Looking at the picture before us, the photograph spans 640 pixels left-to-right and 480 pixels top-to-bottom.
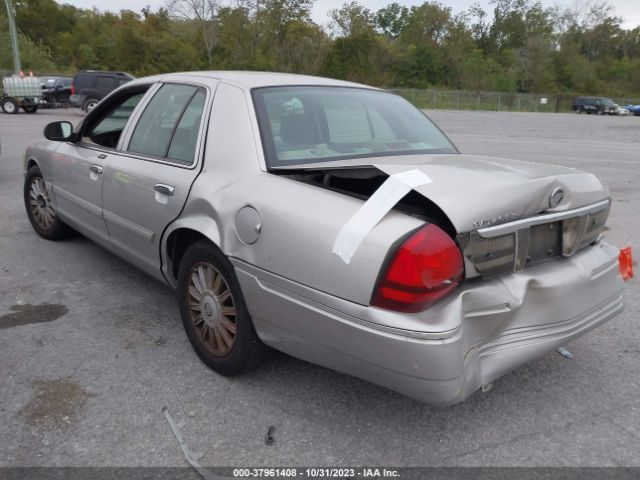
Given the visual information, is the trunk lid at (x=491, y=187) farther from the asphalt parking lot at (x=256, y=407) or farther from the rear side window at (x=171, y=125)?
the asphalt parking lot at (x=256, y=407)

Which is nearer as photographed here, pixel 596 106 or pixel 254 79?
pixel 254 79

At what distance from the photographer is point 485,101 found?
5466 centimetres

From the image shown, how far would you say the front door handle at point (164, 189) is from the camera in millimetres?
3102

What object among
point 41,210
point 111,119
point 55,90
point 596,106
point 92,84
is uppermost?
point 92,84

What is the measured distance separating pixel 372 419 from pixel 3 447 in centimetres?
161

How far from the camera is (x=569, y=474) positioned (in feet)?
7.38

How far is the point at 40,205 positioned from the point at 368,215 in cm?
417

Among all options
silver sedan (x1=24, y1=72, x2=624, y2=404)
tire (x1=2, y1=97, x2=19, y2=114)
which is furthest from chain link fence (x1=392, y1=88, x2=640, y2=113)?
silver sedan (x1=24, y1=72, x2=624, y2=404)

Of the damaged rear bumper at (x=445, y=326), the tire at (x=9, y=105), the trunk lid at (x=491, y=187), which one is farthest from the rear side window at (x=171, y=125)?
the tire at (x=9, y=105)

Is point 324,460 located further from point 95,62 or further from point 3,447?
point 95,62

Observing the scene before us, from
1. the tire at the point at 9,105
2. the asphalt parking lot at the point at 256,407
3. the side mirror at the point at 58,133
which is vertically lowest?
the asphalt parking lot at the point at 256,407

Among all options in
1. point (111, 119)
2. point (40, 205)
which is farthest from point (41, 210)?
point (111, 119)

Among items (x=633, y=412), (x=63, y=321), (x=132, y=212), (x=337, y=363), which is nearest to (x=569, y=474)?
(x=633, y=412)

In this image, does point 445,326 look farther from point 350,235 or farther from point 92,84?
point 92,84
